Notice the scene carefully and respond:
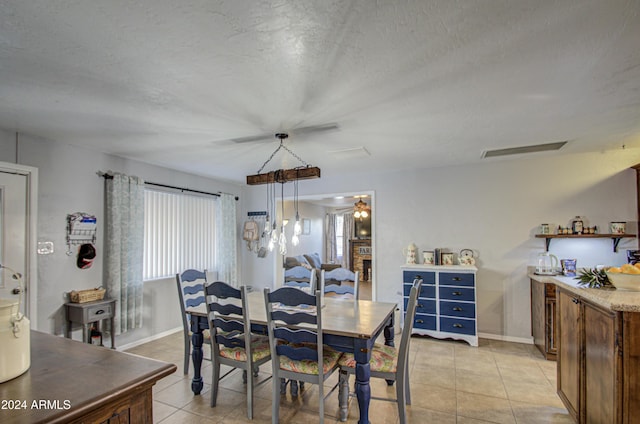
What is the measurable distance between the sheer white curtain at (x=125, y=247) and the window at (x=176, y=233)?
1.07 ft

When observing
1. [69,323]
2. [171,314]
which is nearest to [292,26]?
[69,323]

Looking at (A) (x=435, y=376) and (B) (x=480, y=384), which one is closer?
(B) (x=480, y=384)

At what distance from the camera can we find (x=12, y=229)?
2.87 meters

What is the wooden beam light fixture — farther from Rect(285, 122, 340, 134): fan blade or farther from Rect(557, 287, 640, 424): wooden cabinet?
Rect(557, 287, 640, 424): wooden cabinet

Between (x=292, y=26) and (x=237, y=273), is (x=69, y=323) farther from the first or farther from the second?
(x=292, y=26)

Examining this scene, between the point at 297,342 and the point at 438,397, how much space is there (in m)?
1.48

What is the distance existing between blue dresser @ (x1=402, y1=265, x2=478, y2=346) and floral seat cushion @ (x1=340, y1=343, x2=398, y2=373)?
1763 mm

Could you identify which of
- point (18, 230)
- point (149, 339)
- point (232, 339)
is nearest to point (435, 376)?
point (232, 339)

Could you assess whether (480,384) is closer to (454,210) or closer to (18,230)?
(454,210)

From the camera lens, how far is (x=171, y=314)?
450cm

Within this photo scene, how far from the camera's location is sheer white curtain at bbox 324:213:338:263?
10539 mm

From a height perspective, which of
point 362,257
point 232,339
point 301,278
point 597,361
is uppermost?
point 301,278

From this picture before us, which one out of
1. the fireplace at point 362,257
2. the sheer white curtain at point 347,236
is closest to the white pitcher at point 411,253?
the fireplace at point 362,257

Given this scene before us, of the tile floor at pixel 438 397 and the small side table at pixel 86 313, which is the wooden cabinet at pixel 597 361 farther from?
the small side table at pixel 86 313
